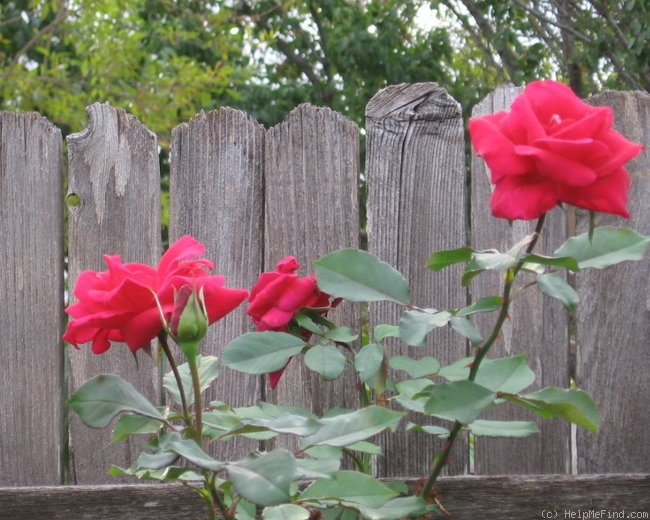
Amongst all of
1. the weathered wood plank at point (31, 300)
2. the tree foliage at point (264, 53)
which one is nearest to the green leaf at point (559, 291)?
the weathered wood plank at point (31, 300)

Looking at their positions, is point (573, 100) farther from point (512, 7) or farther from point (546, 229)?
point (512, 7)

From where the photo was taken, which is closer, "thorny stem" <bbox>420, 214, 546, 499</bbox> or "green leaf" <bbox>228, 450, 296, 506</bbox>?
"green leaf" <bbox>228, 450, 296, 506</bbox>

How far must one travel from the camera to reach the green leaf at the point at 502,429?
125 centimetres

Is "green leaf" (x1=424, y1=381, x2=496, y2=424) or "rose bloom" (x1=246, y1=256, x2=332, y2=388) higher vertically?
"rose bloom" (x1=246, y1=256, x2=332, y2=388)

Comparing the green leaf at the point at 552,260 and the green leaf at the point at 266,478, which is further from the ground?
the green leaf at the point at 552,260

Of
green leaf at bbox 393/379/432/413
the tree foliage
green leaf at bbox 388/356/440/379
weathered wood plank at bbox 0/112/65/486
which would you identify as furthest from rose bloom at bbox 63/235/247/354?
the tree foliage

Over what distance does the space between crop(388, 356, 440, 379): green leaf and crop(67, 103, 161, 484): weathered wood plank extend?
53 cm

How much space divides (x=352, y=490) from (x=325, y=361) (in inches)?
9.4

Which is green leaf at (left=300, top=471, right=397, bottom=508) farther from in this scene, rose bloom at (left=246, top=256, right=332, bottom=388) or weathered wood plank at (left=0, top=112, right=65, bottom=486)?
weathered wood plank at (left=0, top=112, right=65, bottom=486)

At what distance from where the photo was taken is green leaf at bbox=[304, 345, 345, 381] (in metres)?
1.22

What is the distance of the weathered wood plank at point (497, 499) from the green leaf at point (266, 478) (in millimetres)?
757

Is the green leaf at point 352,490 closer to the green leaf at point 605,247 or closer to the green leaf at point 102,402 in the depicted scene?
the green leaf at point 102,402

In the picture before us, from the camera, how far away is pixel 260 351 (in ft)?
3.93

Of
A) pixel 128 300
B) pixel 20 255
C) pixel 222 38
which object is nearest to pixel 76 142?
pixel 20 255
